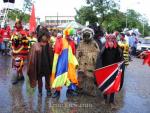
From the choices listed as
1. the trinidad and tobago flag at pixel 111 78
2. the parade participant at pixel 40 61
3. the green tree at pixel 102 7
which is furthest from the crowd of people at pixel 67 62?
the green tree at pixel 102 7

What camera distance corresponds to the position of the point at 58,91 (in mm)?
10812

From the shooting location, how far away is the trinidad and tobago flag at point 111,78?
996 centimetres

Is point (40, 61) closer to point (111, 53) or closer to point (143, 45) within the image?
point (111, 53)

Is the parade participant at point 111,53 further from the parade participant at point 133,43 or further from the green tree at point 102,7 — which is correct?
the green tree at point 102,7

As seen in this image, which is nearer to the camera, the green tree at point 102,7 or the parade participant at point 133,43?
the parade participant at point 133,43

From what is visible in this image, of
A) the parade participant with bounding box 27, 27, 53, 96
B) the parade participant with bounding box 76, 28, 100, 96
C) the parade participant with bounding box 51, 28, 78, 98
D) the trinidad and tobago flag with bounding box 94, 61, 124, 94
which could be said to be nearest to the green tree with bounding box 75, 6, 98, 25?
the parade participant with bounding box 76, 28, 100, 96

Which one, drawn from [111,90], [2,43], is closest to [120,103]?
[111,90]

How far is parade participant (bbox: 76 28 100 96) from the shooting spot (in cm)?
1085

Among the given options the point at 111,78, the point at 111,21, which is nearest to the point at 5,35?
the point at 111,78

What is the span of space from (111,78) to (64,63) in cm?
132

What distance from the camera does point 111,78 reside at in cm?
1002

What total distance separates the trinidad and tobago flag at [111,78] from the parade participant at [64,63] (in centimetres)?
92

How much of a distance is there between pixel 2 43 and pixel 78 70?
1594cm

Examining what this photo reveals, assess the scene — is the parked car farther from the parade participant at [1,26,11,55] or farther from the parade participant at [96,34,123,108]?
the parade participant at [96,34,123,108]
